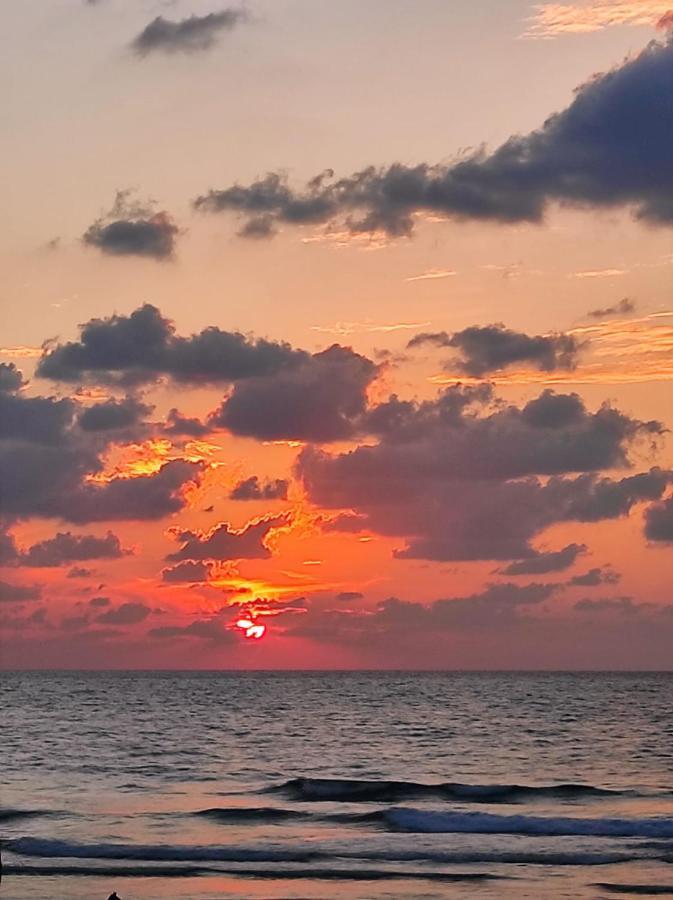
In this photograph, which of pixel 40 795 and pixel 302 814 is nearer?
pixel 302 814

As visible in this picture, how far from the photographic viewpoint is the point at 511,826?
5534cm

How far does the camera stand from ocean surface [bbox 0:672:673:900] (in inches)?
1665

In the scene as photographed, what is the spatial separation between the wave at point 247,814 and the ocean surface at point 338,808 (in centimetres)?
14

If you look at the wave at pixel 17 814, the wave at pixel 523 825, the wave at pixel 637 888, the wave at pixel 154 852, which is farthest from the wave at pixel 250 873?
the wave at pixel 17 814

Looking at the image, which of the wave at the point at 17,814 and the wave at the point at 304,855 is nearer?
the wave at the point at 304,855

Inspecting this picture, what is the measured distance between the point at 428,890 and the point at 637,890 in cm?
634

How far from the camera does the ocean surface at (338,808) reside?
4228cm

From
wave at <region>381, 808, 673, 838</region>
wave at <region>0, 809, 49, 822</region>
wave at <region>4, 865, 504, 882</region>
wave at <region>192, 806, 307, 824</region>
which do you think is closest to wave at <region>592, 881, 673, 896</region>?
wave at <region>4, 865, 504, 882</region>

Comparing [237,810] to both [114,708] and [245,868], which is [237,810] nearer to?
[245,868]

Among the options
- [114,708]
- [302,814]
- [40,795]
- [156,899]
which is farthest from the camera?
[114,708]

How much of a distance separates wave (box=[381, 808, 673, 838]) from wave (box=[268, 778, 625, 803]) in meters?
6.58

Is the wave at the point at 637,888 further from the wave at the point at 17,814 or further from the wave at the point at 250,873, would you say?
the wave at the point at 17,814

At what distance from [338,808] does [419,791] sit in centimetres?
780

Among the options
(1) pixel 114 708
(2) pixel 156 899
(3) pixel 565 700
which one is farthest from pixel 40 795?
(3) pixel 565 700
